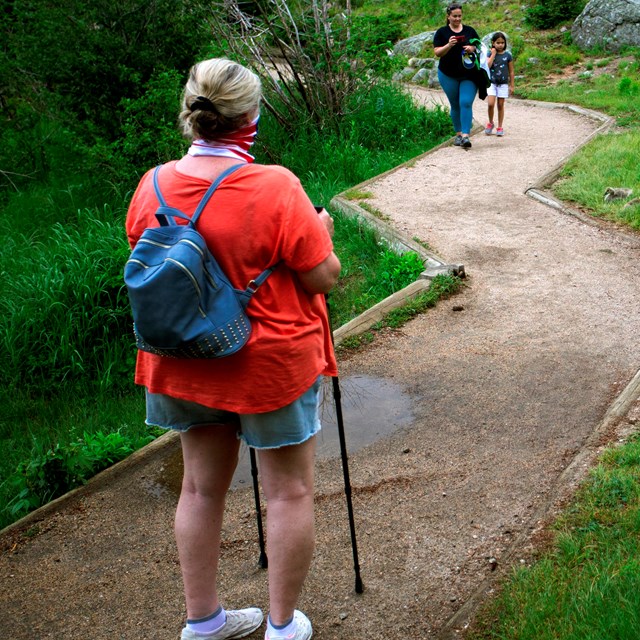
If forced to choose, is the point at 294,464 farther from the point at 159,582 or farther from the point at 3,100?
the point at 3,100

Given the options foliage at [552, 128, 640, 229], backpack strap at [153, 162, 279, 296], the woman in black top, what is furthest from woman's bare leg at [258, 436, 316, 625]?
the woman in black top

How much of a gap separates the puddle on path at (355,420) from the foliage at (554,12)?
16.7 meters

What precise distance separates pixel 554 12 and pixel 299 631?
1938 cm

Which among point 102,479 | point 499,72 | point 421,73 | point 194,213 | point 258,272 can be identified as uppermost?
point 194,213

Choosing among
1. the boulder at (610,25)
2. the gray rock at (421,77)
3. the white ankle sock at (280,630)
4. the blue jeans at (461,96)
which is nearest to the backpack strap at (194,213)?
the white ankle sock at (280,630)

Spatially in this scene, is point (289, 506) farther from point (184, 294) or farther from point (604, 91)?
point (604, 91)

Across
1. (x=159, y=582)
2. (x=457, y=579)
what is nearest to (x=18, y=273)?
(x=159, y=582)

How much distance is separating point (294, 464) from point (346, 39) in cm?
1037

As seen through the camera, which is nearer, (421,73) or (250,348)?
(250,348)

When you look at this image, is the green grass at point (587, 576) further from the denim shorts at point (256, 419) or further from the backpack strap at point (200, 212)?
the backpack strap at point (200, 212)

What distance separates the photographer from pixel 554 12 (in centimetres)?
1962

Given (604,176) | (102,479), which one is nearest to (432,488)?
(102,479)

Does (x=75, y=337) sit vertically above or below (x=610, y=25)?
above

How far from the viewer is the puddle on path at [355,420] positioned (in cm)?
454
